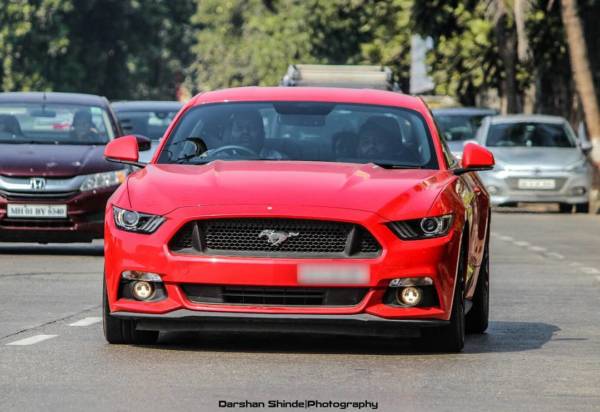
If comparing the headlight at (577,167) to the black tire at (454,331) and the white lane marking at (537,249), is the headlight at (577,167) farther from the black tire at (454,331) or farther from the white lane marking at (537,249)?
the black tire at (454,331)

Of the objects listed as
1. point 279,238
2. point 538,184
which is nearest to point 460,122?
point 538,184

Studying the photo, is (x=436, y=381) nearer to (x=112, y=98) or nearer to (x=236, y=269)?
(x=236, y=269)

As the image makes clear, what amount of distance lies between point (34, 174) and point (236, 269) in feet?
30.2

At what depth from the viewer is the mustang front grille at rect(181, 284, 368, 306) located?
10.0 m

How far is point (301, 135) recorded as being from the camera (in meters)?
11.5

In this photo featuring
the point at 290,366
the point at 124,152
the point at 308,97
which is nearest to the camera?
the point at 290,366

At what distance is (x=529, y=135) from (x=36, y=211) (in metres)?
16.8

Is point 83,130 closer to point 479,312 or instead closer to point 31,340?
point 479,312

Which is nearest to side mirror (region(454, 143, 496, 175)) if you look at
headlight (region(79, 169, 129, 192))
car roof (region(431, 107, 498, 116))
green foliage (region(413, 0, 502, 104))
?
headlight (region(79, 169, 129, 192))

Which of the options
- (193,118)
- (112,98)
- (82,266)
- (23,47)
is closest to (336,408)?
(193,118)

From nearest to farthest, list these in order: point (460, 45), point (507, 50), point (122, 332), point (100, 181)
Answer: point (122, 332), point (100, 181), point (507, 50), point (460, 45)

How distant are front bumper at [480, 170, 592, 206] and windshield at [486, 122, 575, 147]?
1044mm

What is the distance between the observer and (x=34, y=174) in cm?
1886

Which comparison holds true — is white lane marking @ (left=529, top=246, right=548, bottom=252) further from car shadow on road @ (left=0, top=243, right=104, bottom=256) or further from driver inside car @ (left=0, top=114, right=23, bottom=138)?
driver inside car @ (left=0, top=114, right=23, bottom=138)
